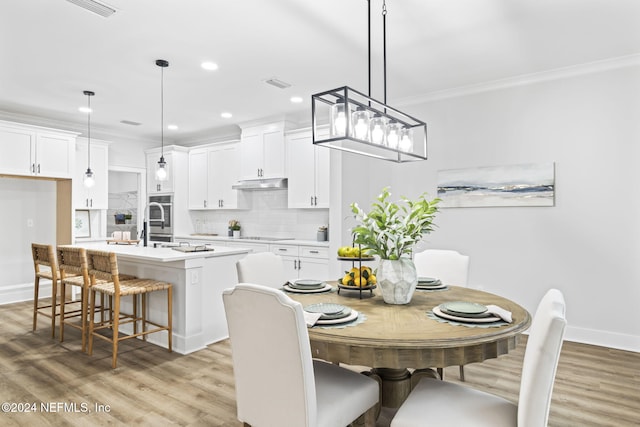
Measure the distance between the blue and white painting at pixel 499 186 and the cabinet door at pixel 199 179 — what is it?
381 centimetres

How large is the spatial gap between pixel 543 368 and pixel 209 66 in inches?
137

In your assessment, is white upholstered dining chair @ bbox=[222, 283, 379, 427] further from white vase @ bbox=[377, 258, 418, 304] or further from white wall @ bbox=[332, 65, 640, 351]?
white wall @ bbox=[332, 65, 640, 351]

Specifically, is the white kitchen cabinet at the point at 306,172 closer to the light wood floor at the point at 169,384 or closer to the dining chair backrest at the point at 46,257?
the light wood floor at the point at 169,384

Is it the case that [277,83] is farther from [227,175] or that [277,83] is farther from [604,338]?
[604,338]

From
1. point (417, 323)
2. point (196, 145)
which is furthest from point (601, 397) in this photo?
point (196, 145)

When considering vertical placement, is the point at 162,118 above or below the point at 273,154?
above

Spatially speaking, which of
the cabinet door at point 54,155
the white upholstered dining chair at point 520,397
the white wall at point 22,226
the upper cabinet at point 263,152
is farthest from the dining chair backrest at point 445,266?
the white wall at point 22,226

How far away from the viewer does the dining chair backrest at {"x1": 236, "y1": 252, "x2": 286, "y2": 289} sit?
2572 millimetres

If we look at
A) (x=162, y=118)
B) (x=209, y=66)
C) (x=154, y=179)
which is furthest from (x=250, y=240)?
(x=209, y=66)

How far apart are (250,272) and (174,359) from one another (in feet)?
4.22

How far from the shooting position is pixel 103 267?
3.19m

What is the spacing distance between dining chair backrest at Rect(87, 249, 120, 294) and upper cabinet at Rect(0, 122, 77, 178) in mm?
2641

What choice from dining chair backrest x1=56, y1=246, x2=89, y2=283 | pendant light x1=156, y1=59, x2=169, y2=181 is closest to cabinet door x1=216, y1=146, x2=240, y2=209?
pendant light x1=156, y1=59, x2=169, y2=181

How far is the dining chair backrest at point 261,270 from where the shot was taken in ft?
8.44
